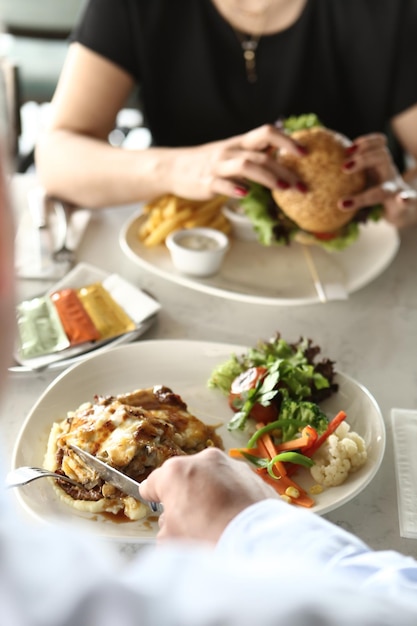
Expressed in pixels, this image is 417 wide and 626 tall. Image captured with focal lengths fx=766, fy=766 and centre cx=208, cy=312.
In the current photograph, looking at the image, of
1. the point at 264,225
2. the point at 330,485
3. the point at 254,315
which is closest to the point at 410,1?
the point at 264,225

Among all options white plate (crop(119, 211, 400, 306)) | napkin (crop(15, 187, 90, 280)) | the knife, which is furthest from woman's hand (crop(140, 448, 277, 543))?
napkin (crop(15, 187, 90, 280))

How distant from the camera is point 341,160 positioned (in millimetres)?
2051

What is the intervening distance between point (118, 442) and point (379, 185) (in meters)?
1.19

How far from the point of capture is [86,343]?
177 cm

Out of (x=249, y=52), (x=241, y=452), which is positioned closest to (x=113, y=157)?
(x=249, y=52)

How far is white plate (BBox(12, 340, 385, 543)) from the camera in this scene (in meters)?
1.31

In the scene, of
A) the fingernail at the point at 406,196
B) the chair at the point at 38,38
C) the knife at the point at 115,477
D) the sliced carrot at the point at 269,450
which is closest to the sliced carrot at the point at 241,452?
the sliced carrot at the point at 269,450

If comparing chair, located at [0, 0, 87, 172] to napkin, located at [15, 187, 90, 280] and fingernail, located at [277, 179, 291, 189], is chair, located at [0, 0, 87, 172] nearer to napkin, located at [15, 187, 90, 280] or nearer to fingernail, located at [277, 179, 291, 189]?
napkin, located at [15, 187, 90, 280]

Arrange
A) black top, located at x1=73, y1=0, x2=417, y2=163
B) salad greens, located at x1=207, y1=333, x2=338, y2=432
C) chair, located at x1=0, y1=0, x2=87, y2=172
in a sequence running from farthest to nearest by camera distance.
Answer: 1. chair, located at x1=0, y1=0, x2=87, y2=172
2. black top, located at x1=73, y1=0, x2=417, y2=163
3. salad greens, located at x1=207, y1=333, x2=338, y2=432

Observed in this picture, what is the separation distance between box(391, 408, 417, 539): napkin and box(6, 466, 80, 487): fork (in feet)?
1.93

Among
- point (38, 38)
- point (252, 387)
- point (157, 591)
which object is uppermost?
point (157, 591)

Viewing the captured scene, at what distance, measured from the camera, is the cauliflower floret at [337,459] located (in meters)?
1.39

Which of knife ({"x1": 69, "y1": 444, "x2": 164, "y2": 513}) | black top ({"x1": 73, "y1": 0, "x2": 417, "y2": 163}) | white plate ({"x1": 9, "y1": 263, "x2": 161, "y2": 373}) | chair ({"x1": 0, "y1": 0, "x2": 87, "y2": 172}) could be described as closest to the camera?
knife ({"x1": 69, "y1": 444, "x2": 164, "y2": 513})

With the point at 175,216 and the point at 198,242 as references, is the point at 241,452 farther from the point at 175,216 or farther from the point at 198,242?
the point at 175,216
